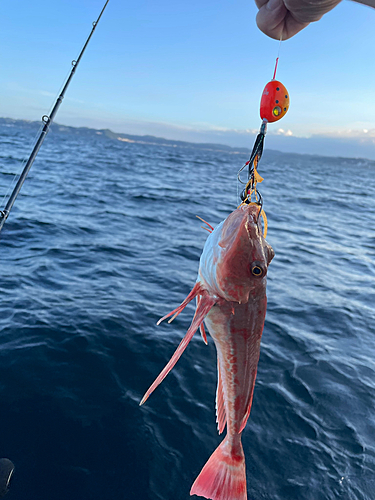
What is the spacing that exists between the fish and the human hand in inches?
59.7

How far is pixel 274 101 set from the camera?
3.22 meters

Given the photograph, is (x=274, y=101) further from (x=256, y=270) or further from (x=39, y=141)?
(x=39, y=141)

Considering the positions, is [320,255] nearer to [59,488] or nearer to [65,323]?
[65,323]

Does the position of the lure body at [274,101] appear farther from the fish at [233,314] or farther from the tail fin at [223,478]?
the tail fin at [223,478]

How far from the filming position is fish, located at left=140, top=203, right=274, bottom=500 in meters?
2.67

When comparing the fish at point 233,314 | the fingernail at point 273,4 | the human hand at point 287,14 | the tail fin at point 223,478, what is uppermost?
the fingernail at point 273,4

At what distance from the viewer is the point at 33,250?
9.95 m

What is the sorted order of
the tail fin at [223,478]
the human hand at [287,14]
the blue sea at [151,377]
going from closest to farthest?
1. the human hand at [287,14]
2. the tail fin at [223,478]
3. the blue sea at [151,377]

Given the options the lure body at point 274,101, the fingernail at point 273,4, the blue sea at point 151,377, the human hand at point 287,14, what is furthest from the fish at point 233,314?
the fingernail at point 273,4

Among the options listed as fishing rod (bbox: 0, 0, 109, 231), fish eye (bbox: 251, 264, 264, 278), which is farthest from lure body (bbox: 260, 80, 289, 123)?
fishing rod (bbox: 0, 0, 109, 231)

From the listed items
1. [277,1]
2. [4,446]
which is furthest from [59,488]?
[277,1]

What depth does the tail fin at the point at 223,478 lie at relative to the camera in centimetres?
275

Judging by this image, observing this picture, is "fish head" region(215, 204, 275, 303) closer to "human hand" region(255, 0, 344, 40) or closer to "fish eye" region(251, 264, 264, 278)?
"fish eye" region(251, 264, 264, 278)

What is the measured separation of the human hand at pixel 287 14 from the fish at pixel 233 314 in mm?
1516
